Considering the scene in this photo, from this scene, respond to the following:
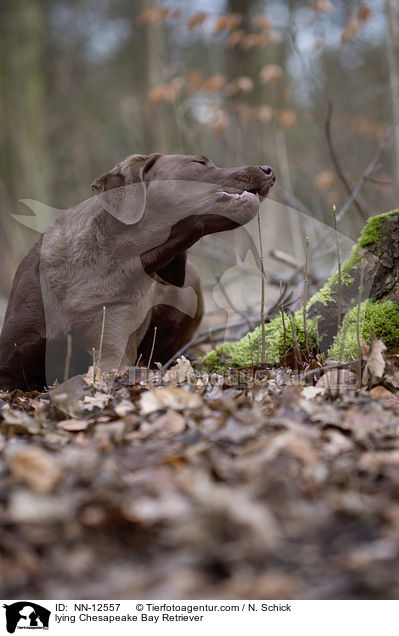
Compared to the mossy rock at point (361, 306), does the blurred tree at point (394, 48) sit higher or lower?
higher

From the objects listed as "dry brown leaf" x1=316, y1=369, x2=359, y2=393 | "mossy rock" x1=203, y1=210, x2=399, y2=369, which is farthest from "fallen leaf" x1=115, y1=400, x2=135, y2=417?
"dry brown leaf" x1=316, y1=369, x2=359, y2=393

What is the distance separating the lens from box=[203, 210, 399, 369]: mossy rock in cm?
424

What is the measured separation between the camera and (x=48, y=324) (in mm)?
4793

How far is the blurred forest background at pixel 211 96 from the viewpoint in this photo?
892 cm

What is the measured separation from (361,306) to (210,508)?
287 cm

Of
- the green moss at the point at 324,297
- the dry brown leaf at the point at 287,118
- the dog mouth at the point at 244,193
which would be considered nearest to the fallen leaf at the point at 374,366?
the green moss at the point at 324,297

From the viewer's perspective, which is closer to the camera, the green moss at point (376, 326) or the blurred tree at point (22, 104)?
the green moss at point (376, 326)

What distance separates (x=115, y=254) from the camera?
15.1 ft

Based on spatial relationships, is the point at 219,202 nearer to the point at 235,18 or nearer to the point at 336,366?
the point at 336,366

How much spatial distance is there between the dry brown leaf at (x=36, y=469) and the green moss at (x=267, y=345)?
2.50 meters

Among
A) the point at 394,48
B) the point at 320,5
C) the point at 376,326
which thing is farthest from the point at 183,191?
the point at 320,5
